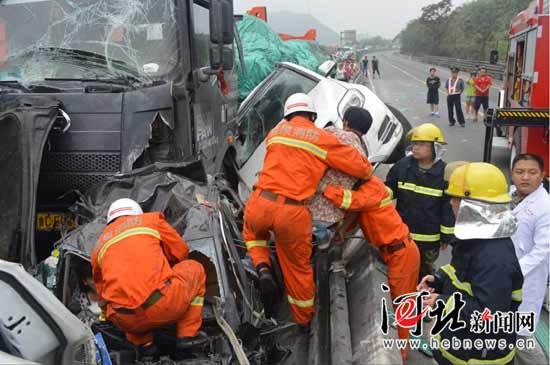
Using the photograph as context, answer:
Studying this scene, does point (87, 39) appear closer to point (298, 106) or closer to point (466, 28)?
point (298, 106)

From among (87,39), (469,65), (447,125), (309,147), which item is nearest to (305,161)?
(309,147)

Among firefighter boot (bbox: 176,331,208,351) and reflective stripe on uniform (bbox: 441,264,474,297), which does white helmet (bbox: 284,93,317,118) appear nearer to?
A: reflective stripe on uniform (bbox: 441,264,474,297)

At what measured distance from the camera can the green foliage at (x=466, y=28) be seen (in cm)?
4806

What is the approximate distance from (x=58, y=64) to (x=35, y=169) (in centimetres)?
115

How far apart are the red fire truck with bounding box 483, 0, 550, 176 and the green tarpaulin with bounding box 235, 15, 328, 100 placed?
14.1 feet

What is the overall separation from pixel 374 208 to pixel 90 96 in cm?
210

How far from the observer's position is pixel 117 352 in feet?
9.48

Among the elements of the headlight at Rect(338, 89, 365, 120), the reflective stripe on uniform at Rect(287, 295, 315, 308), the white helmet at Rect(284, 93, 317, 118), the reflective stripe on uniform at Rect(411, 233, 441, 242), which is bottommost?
the reflective stripe on uniform at Rect(287, 295, 315, 308)

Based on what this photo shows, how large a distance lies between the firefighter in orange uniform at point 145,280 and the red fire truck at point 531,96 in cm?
454

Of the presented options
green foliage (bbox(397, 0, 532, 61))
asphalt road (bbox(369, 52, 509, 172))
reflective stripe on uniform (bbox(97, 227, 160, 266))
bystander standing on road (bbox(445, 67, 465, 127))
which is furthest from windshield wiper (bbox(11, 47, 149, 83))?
green foliage (bbox(397, 0, 532, 61))

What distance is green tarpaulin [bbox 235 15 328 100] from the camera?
10.0m

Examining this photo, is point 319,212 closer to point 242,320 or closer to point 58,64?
point 242,320

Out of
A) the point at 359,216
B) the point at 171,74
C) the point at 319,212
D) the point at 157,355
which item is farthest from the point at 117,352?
the point at 171,74

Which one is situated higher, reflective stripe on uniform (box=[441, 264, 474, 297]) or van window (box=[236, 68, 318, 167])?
van window (box=[236, 68, 318, 167])
